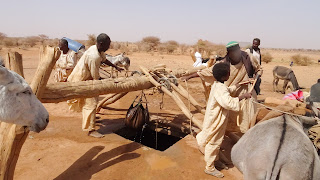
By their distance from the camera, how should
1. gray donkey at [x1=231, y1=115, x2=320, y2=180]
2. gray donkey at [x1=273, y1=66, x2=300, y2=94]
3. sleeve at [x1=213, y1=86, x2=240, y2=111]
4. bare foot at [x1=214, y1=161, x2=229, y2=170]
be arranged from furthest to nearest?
gray donkey at [x1=273, y1=66, x2=300, y2=94] → bare foot at [x1=214, y1=161, x2=229, y2=170] → sleeve at [x1=213, y1=86, x2=240, y2=111] → gray donkey at [x1=231, y1=115, x2=320, y2=180]

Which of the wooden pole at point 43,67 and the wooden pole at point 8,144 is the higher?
the wooden pole at point 43,67

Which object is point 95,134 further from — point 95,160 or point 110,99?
point 110,99

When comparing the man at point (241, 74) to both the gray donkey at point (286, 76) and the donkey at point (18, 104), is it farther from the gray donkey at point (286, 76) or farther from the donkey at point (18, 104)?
the gray donkey at point (286, 76)

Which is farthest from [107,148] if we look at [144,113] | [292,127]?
[292,127]

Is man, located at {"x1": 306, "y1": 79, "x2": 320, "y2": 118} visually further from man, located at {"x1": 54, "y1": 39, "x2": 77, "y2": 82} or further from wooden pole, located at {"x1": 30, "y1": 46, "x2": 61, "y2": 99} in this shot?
man, located at {"x1": 54, "y1": 39, "x2": 77, "y2": 82}

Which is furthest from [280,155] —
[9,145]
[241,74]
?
Result: [9,145]

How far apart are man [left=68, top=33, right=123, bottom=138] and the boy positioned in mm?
2315

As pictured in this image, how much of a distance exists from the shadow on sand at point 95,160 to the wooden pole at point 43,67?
1421 millimetres

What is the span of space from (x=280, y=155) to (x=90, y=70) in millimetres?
3573

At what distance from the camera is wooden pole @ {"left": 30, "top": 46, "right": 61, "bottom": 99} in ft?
8.37

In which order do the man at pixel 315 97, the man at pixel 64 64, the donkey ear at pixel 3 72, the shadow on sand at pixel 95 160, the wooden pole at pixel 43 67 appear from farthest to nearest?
the man at pixel 64 64
the shadow on sand at pixel 95 160
the man at pixel 315 97
the wooden pole at pixel 43 67
the donkey ear at pixel 3 72

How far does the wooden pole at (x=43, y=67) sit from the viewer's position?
2.55 meters

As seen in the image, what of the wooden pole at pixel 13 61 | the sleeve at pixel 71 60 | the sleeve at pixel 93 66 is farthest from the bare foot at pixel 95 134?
the wooden pole at pixel 13 61

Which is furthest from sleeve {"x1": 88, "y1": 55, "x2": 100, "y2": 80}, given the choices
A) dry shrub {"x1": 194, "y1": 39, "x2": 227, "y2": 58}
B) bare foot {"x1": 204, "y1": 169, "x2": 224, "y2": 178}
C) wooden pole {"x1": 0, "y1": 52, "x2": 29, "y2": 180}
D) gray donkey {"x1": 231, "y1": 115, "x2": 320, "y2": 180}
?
dry shrub {"x1": 194, "y1": 39, "x2": 227, "y2": 58}
